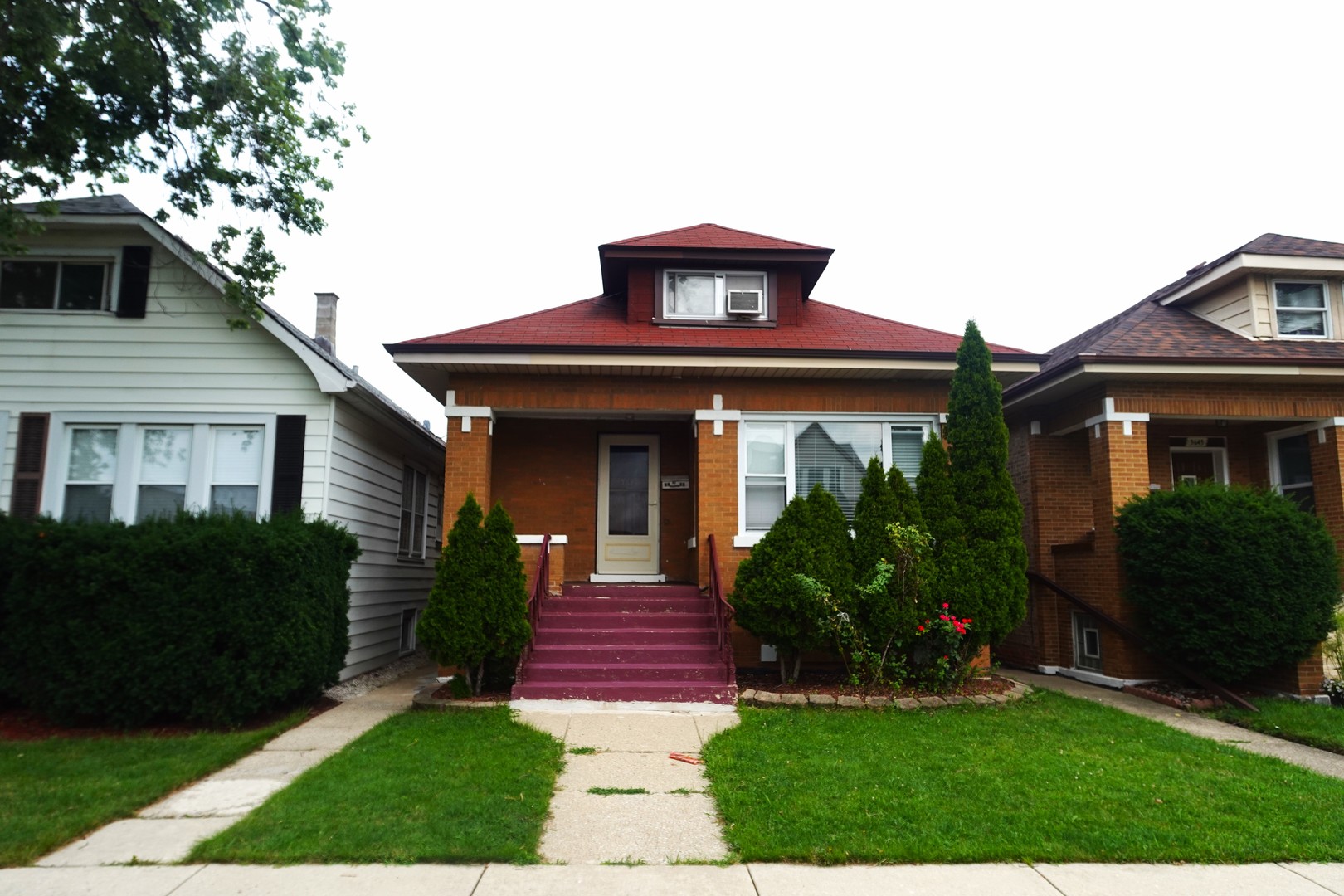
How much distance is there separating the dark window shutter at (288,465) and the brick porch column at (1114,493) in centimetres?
1000

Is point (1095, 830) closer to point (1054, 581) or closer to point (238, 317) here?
point (1054, 581)

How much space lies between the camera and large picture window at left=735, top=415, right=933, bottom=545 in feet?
37.0

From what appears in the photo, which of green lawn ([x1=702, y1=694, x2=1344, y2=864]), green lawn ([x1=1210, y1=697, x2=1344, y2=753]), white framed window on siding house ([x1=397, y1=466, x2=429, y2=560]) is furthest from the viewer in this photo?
white framed window on siding house ([x1=397, y1=466, x2=429, y2=560])

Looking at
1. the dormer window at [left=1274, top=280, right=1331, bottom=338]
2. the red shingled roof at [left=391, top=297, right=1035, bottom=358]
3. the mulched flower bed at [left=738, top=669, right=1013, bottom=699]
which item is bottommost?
the mulched flower bed at [left=738, top=669, right=1013, bottom=699]

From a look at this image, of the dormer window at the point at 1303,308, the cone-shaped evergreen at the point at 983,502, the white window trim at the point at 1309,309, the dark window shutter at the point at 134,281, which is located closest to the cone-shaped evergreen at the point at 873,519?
the cone-shaped evergreen at the point at 983,502

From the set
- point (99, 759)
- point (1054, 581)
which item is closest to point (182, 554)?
point (99, 759)

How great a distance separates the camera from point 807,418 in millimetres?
11367

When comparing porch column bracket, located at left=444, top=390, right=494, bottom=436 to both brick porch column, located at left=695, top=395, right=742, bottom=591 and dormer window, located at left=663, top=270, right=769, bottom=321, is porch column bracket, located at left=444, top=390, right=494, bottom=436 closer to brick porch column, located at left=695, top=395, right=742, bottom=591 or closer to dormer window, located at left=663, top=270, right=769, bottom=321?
brick porch column, located at left=695, top=395, right=742, bottom=591

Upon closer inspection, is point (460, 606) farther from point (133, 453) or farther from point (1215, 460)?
point (1215, 460)

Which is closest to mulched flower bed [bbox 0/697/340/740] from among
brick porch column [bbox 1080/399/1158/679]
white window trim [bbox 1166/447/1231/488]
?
brick porch column [bbox 1080/399/1158/679]

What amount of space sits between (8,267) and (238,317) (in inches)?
116

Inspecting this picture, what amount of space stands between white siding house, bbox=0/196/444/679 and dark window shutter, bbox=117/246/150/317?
0.05ft

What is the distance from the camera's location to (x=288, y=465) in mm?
10070

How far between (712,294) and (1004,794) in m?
8.30
